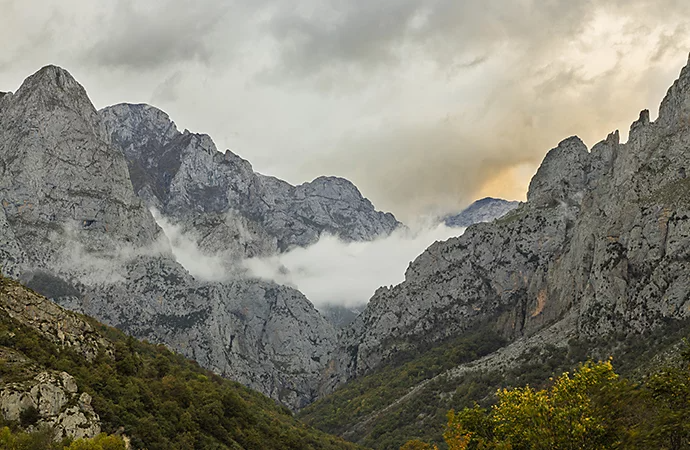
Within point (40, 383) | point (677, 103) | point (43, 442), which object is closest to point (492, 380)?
point (677, 103)

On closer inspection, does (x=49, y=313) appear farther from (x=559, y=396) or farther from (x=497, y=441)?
(x=559, y=396)

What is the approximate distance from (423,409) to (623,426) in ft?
505

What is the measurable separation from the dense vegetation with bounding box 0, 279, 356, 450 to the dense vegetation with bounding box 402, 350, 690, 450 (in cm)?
3662

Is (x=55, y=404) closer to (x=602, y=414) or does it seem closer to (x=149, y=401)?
(x=149, y=401)

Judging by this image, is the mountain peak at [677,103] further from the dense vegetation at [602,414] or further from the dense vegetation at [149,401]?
the dense vegetation at [602,414]

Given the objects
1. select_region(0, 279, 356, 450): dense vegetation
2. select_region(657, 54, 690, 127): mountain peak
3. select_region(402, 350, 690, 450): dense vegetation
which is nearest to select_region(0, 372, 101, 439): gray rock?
select_region(0, 279, 356, 450): dense vegetation

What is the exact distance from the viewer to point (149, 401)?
66438 mm

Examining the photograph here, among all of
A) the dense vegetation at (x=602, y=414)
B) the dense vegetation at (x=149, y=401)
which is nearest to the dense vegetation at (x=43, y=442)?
the dense vegetation at (x=149, y=401)

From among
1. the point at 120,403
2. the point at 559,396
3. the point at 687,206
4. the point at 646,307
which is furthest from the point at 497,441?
the point at 687,206

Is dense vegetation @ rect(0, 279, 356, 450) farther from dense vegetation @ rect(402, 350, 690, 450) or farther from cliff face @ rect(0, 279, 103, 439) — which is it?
dense vegetation @ rect(402, 350, 690, 450)

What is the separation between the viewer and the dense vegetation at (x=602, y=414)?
3494cm

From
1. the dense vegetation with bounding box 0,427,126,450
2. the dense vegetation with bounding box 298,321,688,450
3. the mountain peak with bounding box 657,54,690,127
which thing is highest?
the mountain peak with bounding box 657,54,690,127

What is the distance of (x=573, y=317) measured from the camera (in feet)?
568

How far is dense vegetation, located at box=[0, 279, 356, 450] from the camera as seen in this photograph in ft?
178
